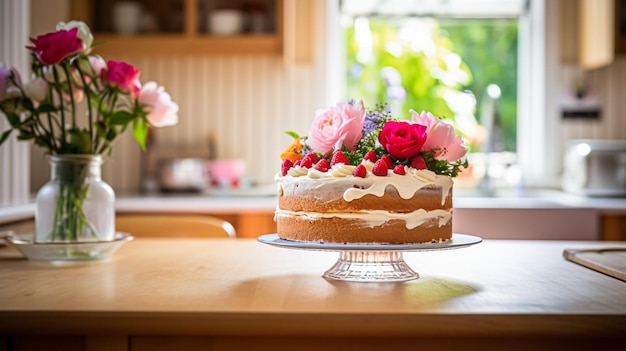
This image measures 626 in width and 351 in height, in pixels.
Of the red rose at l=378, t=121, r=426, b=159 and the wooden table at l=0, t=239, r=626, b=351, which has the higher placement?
the red rose at l=378, t=121, r=426, b=159

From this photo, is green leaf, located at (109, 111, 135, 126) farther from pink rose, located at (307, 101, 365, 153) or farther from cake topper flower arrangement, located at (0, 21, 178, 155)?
pink rose, located at (307, 101, 365, 153)

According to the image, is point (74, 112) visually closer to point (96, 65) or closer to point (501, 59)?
point (96, 65)

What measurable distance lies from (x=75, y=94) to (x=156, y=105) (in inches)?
5.9

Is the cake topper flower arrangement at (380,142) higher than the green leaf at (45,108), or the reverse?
the green leaf at (45,108)

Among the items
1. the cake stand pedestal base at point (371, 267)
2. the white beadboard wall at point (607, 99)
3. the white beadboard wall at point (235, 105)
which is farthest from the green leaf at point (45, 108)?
the white beadboard wall at point (607, 99)

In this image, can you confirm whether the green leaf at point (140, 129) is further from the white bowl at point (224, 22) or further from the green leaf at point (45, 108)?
the white bowl at point (224, 22)

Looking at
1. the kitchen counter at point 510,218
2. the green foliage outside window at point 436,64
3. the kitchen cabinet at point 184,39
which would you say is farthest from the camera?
the green foliage outside window at point 436,64

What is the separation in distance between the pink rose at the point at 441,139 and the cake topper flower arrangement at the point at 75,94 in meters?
0.55

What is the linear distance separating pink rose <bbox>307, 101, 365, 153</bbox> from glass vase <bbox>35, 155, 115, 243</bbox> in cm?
48

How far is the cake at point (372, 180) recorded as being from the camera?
118 cm

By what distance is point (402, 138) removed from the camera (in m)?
1.18

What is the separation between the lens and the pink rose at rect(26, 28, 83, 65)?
1396 mm

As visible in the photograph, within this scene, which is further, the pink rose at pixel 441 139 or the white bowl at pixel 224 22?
the white bowl at pixel 224 22

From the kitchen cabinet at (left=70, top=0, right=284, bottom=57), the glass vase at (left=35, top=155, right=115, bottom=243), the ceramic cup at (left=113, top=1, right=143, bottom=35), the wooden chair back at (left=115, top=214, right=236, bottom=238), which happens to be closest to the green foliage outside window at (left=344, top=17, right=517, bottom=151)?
the kitchen cabinet at (left=70, top=0, right=284, bottom=57)
